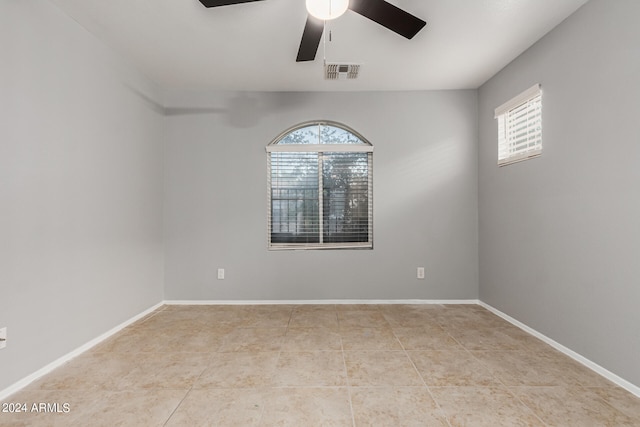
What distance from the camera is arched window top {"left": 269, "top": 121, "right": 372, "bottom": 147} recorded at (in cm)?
360

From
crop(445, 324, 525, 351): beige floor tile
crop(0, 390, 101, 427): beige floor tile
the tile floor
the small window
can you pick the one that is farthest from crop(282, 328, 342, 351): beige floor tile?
the small window

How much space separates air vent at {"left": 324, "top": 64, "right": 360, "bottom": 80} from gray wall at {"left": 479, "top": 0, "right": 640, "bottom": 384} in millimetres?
1534

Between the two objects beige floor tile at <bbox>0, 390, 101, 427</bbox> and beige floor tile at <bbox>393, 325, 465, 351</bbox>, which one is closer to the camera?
beige floor tile at <bbox>0, 390, 101, 427</bbox>

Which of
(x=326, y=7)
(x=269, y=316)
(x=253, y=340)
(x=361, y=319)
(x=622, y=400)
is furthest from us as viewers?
(x=269, y=316)

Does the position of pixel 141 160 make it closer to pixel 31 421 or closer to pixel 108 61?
pixel 108 61

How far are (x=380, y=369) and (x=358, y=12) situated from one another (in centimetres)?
221

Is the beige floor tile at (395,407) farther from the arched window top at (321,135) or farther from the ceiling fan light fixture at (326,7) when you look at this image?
the arched window top at (321,135)

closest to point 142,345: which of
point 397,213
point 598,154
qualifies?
point 397,213

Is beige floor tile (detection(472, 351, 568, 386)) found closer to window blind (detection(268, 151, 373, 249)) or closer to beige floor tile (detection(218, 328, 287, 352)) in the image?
beige floor tile (detection(218, 328, 287, 352))

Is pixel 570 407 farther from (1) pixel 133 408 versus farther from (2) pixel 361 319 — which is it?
(1) pixel 133 408

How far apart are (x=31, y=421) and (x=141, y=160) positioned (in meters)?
2.27

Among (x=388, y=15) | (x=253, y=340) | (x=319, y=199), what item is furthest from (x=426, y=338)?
(x=388, y=15)

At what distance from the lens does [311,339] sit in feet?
8.20

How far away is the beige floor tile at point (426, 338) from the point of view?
2346 millimetres
